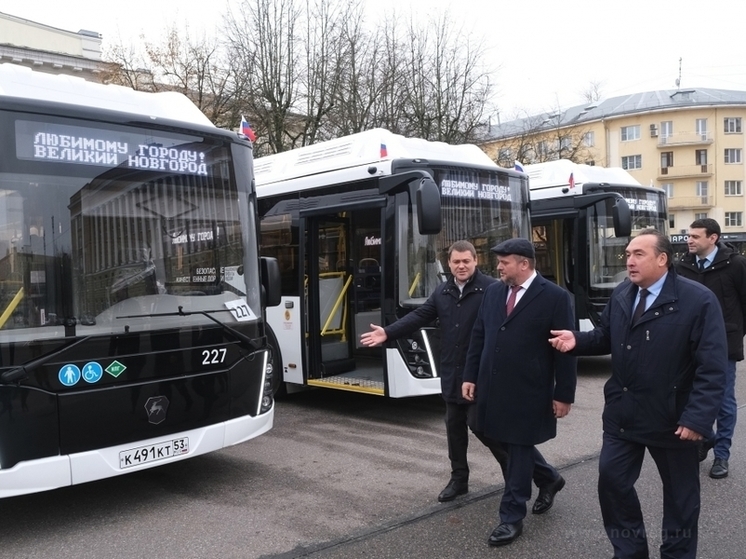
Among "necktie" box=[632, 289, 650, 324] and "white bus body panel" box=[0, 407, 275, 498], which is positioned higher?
"necktie" box=[632, 289, 650, 324]

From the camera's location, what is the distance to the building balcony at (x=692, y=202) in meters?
62.0

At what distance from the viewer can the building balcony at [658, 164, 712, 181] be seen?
61.9 metres

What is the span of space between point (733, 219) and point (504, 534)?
65.9 meters

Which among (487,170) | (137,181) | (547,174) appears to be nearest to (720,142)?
(547,174)

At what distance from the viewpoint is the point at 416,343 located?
7207 millimetres

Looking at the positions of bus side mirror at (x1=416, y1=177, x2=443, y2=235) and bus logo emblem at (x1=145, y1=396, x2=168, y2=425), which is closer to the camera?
bus logo emblem at (x1=145, y1=396, x2=168, y2=425)

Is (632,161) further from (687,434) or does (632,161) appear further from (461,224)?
(687,434)

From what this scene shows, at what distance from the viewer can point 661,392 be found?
348cm

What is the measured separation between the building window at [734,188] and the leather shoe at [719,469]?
210 ft

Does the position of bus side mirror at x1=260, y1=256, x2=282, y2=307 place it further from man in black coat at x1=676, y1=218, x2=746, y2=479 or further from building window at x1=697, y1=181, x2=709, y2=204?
building window at x1=697, y1=181, x2=709, y2=204

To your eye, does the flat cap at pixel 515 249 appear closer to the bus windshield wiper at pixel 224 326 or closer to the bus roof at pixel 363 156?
the bus windshield wiper at pixel 224 326

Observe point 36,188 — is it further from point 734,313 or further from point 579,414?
point 579,414

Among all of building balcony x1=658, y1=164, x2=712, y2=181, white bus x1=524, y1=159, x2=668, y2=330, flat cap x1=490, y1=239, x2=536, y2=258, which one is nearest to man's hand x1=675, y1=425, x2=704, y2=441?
flat cap x1=490, y1=239, x2=536, y2=258

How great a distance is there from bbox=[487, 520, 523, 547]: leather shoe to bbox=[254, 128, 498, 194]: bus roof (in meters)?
4.15
